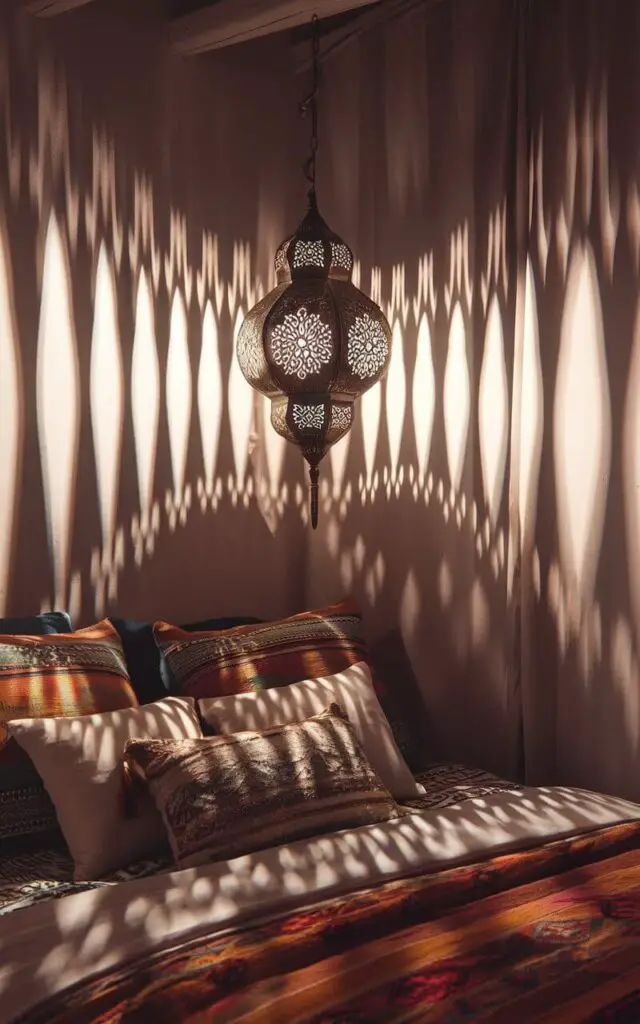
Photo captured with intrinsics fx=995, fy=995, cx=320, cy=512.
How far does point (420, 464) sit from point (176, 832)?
1468mm

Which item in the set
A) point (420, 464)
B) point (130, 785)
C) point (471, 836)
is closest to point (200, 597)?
point (420, 464)

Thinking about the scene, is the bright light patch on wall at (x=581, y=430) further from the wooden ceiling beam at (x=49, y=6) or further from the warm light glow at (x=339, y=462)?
the wooden ceiling beam at (x=49, y=6)

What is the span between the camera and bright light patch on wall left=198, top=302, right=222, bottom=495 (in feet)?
10.4

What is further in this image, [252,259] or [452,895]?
[252,259]

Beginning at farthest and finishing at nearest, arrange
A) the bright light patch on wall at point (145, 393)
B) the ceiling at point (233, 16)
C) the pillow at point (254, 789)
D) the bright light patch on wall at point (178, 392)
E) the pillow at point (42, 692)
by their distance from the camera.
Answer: the bright light patch on wall at point (178, 392) < the bright light patch on wall at point (145, 393) < the ceiling at point (233, 16) < the pillow at point (42, 692) < the pillow at point (254, 789)

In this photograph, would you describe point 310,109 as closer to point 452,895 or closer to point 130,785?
point 130,785

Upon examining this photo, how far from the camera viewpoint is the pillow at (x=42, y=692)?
2.15m

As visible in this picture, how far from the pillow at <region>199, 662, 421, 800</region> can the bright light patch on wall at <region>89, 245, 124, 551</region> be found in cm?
74

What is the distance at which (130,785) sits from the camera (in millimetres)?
2088

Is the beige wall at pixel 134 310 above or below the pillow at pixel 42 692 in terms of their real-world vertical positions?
above

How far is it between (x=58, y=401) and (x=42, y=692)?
891mm

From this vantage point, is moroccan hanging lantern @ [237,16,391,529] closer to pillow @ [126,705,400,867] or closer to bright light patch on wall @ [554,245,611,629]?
bright light patch on wall @ [554,245,611,629]

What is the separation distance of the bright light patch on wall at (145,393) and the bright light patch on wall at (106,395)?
58 millimetres

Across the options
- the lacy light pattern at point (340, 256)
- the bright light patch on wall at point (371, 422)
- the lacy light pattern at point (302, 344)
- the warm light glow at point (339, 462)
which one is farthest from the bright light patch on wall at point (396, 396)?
the lacy light pattern at point (302, 344)
